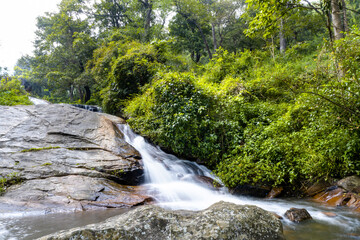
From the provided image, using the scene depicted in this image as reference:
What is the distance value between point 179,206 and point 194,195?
39.5 inches

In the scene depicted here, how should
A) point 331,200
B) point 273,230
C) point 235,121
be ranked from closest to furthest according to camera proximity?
point 273,230, point 331,200, point 235,121

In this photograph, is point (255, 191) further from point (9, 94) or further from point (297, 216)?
point (9, 94)

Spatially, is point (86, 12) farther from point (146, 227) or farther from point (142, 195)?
point (146, 227)

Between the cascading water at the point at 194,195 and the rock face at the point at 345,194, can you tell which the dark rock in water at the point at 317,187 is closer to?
the rock face at the point at 345,194

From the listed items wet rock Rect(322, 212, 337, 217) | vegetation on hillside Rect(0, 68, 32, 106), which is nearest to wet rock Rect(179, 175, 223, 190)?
wet rock Rect(322, 212, 337, 217)

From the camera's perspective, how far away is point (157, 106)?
360 inches

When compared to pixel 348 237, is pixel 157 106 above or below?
above

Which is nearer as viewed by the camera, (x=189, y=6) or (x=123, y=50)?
(x=123, y=50)

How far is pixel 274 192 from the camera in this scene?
21.5 ft

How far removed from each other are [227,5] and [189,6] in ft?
14.2

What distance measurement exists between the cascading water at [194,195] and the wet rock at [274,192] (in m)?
0.28

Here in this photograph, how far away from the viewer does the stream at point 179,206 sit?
384 centimetres

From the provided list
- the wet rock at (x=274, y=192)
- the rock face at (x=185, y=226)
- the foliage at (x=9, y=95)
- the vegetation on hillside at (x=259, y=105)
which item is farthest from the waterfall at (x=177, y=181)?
the foliage at (x=9, y=95)

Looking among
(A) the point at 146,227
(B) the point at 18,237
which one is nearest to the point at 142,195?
(B) the point at 18,237
